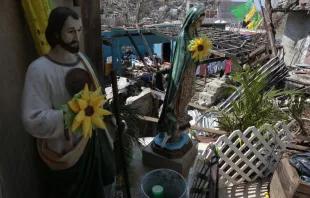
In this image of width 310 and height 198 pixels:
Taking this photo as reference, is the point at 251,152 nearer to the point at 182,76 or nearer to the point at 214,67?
the point at 182,76

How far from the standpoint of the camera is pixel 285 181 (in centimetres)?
278

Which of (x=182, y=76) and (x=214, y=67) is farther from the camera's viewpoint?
(x=214, y=67)

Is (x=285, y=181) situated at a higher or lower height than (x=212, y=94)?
higher

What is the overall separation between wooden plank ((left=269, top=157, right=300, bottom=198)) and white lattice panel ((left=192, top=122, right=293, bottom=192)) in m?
0.40

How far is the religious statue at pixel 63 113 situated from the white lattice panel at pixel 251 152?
2036 millimetres

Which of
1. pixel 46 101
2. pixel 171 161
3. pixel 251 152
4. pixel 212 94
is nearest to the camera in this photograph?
pixel 46 101

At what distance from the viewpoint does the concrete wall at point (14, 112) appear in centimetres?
144

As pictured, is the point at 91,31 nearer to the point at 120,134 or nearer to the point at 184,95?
the point at 184,95

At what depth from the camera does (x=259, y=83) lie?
11.5 feet

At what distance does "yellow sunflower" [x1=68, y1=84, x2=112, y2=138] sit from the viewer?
124cm

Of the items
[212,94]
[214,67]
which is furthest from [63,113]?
[214,67]

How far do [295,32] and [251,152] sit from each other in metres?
12.2

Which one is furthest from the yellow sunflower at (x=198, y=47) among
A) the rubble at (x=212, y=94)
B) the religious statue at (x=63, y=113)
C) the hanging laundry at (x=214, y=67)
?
the hanging laundry at (x=214, y=67)

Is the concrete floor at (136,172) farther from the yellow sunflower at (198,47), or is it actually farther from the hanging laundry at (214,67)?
the hanging laundry at (214,67)
